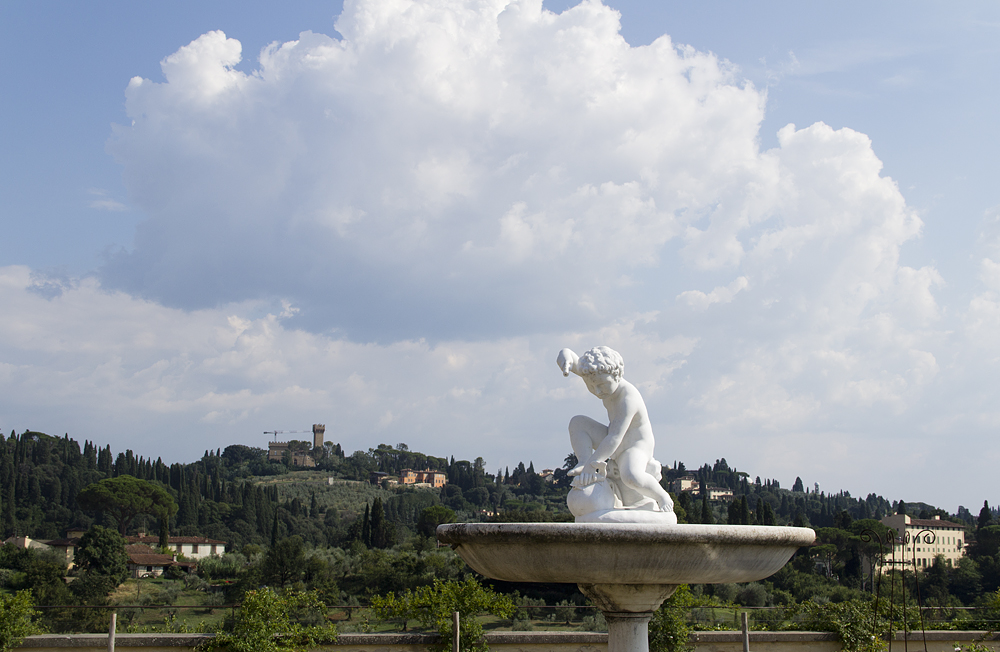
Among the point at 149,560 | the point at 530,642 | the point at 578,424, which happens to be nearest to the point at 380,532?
the point at 149,560

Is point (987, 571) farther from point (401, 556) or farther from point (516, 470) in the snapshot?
point (516, 470)

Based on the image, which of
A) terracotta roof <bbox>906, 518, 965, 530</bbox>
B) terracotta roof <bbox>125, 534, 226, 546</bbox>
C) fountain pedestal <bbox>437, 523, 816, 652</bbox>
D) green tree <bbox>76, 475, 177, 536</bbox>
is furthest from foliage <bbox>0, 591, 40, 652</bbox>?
green tree <bbox>76, 475, 177, 536</bbox>

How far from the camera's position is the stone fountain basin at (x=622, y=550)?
406cm

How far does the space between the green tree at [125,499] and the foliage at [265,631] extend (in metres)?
70.6

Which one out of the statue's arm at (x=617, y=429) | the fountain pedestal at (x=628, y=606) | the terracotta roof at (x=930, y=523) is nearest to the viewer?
the fountain pedestal at (x=628, y=606)

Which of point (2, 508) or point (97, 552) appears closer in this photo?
point (97, 552)

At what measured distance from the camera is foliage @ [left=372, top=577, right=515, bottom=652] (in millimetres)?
10703

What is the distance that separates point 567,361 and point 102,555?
48.2 metres

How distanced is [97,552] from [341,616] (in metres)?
26.7

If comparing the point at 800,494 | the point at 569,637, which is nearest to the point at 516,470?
the point at 800,494

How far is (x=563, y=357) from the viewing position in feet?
18.4

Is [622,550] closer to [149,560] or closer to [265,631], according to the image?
[265,631]

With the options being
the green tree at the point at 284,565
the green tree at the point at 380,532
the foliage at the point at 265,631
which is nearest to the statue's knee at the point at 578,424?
the foliage at the point at 265,631

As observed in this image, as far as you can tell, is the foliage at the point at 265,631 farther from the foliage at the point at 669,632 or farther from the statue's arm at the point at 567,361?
the statue's arm at the point at 567,361
